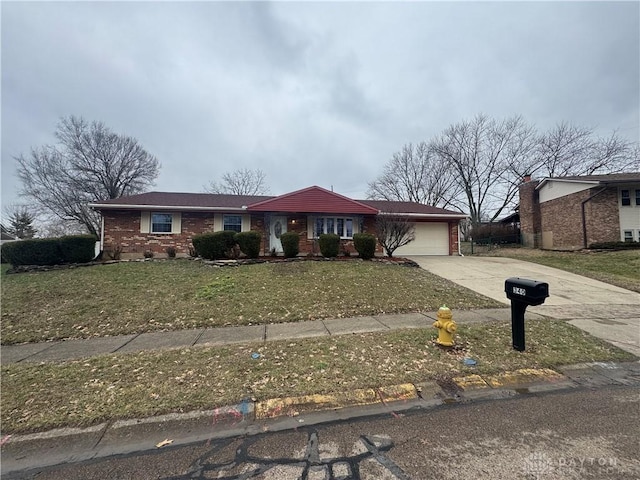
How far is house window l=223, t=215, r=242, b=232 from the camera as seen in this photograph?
15.1 meters

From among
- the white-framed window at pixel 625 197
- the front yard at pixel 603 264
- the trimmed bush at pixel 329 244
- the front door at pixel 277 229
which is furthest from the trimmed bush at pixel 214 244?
the white-framed window at pixel 625 197

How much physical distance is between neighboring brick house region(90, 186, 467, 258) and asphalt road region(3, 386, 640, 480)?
12242 millimetres

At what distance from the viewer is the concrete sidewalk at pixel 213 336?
Answer: 465cm

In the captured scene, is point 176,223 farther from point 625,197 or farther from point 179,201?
point 625,197

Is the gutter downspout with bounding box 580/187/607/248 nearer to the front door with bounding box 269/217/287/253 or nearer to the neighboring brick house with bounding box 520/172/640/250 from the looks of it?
the neighboring brick house with bounding box 520/172/640/250

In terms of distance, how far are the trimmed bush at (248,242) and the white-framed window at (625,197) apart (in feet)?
73.9

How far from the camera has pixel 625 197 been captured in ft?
57.6

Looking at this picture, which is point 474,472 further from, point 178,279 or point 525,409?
point 178,279

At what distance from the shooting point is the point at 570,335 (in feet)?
16.2

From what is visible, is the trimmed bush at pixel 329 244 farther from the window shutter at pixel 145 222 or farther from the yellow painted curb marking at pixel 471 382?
the yellow painted curb marking at pixel 471 382

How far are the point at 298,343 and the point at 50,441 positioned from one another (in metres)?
2.93

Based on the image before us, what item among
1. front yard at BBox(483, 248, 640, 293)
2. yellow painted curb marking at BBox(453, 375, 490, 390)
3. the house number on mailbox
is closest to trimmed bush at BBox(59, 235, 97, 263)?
yellow painted curb marking at BBox(453, 375, 490, 390)

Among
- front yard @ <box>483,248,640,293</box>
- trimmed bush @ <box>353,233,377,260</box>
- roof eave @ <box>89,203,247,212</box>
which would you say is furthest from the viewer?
roof eave @ <box>89,203,247,212</box>

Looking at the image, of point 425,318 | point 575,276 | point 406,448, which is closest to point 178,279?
point 425,318
